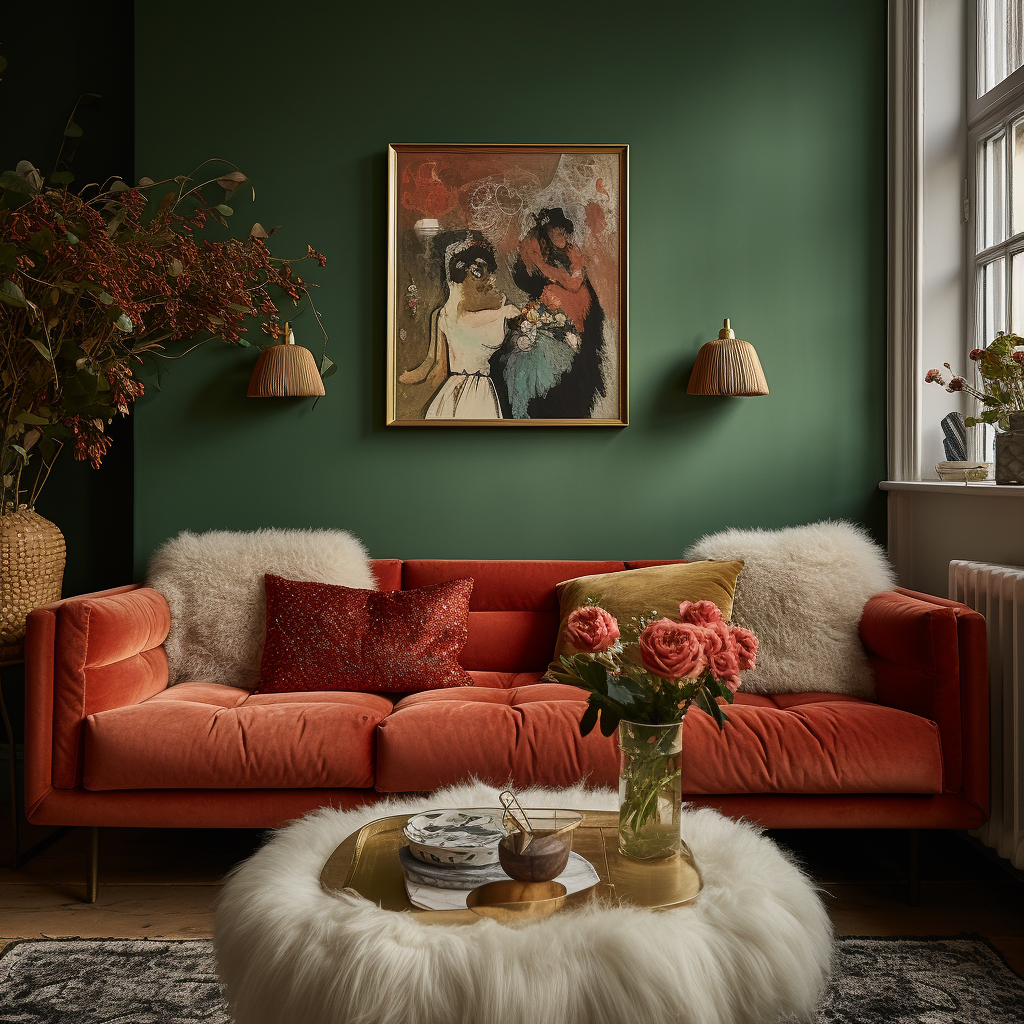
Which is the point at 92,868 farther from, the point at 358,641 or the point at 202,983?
the point at 358,641

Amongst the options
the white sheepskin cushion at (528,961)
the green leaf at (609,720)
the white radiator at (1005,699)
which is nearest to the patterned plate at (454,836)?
the white sheepskin cushion at (528,961)

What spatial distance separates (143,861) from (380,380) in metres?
1.79

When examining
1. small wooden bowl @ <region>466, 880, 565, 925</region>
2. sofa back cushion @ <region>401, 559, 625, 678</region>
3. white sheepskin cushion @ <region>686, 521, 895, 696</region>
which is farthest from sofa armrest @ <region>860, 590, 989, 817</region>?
small wooden bowl @ <region>466, 880, 565, 925</region>

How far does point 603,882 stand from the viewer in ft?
4.11

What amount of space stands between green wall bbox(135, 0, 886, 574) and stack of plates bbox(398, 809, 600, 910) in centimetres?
188

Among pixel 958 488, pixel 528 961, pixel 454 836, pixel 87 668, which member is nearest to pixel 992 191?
pixel 958 488

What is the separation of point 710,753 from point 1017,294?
1935 millimetres

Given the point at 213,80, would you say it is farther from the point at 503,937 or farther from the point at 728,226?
the point at 503,937

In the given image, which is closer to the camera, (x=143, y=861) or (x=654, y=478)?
(x=143, y=861)

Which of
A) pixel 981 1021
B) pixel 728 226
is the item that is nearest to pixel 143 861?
pixel 981 1021

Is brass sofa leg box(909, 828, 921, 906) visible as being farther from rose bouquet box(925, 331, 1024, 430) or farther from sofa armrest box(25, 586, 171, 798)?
sofa armrest box(25, 586, 171, 798)

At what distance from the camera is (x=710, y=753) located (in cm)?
211

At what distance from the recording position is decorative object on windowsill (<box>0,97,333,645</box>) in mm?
2516

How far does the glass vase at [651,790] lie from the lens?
1.31 m
